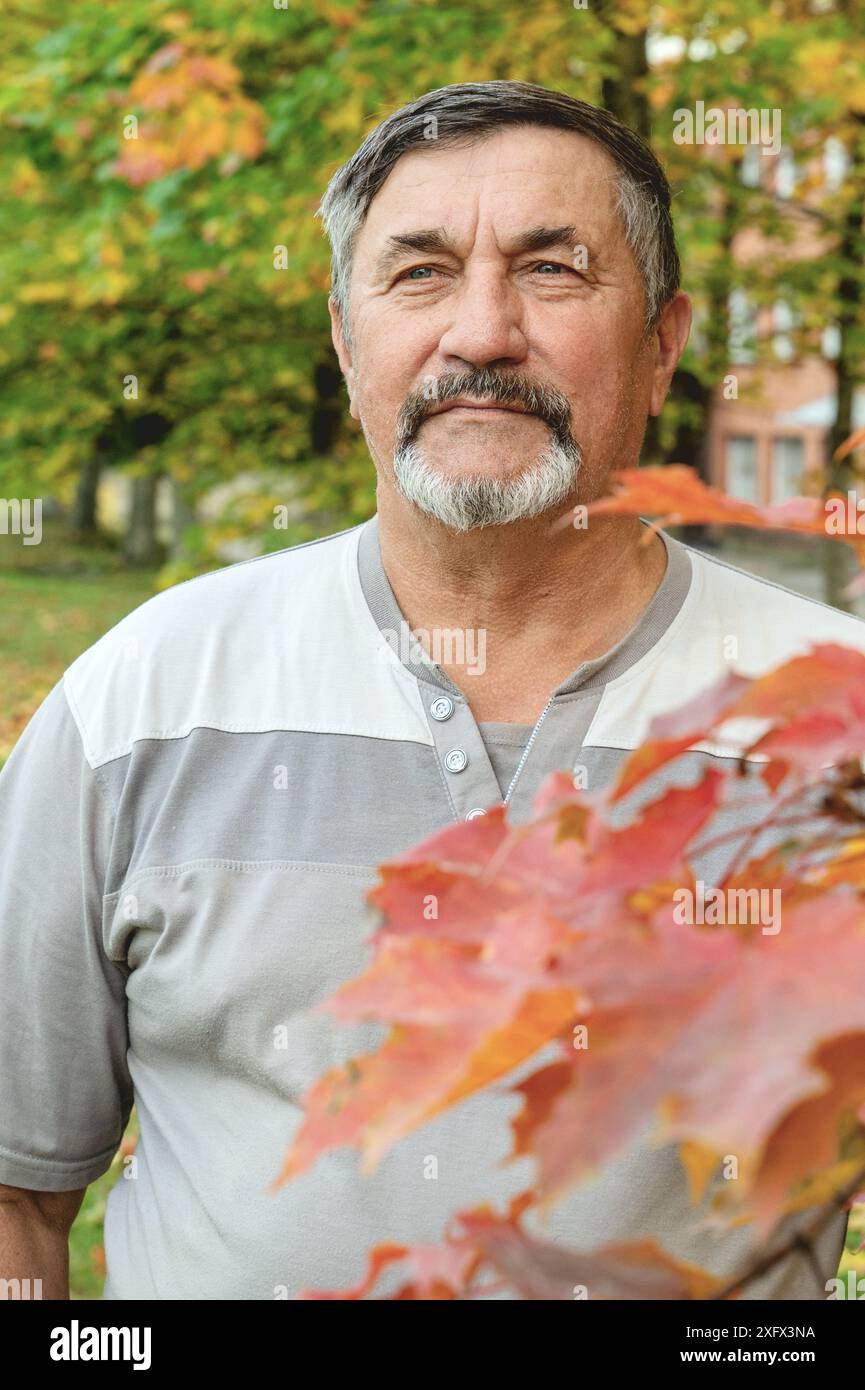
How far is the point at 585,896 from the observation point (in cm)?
60

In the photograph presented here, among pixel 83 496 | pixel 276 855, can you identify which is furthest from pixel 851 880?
pixel 83 496

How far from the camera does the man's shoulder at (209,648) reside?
1882 millimetres

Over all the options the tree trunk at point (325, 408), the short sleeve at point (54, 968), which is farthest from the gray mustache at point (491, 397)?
the tree trunk at point (325, 408)

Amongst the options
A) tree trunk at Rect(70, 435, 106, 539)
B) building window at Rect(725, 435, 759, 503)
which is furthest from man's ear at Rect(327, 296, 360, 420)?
building window at Rect(725, 435, 759, 503)

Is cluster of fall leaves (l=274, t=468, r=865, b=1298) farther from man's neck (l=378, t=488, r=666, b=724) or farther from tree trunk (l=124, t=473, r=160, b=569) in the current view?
tree trunk (l=124, t=473, r=160, b=569)

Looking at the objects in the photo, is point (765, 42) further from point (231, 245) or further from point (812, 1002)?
point (812, 1002)

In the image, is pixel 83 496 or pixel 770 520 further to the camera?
pixel 83 496

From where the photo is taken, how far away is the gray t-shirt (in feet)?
5.40

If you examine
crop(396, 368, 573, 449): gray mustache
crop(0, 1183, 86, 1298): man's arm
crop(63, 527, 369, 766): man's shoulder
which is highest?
crop(396, 368, 573, 449): gray mustache

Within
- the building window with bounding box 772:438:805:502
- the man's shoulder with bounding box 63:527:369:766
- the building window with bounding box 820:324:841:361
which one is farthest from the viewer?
the building window with bounding box 772:438:805:502

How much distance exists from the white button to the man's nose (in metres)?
0.42

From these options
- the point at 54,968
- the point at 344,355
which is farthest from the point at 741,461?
the point at 54,968
